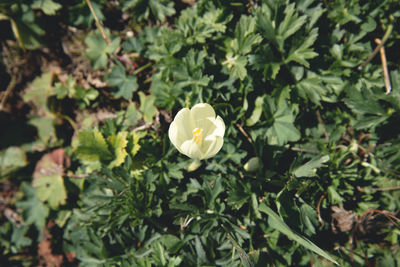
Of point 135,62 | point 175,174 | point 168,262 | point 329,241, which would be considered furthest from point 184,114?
point 329,241

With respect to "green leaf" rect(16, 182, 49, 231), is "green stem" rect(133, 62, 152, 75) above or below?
above

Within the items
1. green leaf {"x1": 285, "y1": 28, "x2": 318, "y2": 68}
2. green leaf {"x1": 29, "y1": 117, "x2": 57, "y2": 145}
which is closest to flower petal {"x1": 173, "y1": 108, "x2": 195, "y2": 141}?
green leaf {"x1": 285, "y1": 28, "x2": 318, "y2": 68}

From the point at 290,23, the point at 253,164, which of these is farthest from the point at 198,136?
Result: the point at 290,23

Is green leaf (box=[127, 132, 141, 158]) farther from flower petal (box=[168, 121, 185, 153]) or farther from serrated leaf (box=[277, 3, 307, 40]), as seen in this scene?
serrated leaf (box=[277, 3, 307, 40])

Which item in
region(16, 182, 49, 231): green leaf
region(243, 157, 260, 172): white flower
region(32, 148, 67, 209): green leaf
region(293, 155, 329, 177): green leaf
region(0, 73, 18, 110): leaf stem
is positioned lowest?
region(16, 182, 49, 231): green leaf

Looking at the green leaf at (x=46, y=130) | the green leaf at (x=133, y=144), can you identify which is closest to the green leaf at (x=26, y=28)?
the green leaf at (x=46, y=130)

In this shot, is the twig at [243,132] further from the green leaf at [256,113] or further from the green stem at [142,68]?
the green stem at [142,68]

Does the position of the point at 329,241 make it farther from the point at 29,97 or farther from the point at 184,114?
the point at 29,97
